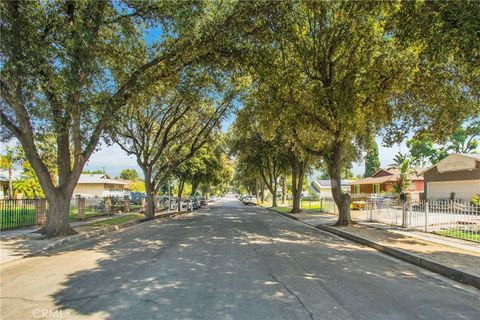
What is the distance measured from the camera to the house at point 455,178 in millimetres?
33766

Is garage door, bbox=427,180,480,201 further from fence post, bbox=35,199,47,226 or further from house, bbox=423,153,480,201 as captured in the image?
fence post, bbox=35,199,47,226

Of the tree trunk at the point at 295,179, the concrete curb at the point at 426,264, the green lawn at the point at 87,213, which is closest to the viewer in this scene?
the concrete curb at the point at 426,264

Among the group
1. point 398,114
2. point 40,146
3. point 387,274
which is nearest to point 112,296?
point 387,274

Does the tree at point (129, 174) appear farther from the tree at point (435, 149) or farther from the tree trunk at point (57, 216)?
the tree trunk at point (57, 216)

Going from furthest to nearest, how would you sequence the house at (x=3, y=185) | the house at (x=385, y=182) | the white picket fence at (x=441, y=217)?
1. the house at (x=385, y=182)
2. the house at (x=3, y=185)
3. the white picket fence at (x=441, y=217)

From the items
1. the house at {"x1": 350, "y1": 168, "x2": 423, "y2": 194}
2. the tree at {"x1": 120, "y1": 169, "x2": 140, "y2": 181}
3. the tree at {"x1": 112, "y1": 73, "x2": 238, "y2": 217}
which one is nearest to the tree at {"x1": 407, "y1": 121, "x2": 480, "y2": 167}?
the house at {"x1": 350, "y1": 168, "x2": 423, "y2": 194}

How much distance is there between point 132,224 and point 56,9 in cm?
1200

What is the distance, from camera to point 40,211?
17641 millimetres

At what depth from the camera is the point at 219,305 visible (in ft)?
18.4

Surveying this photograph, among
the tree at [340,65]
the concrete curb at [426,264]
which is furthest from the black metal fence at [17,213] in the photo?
the concrete curb at [426,264]

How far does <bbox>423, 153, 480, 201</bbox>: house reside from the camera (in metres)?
33.8

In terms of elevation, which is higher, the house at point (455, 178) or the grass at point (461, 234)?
the house at point (455, 178)

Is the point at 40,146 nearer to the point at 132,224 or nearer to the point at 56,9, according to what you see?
the point at 132,224

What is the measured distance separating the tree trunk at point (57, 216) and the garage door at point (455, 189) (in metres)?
33.0
